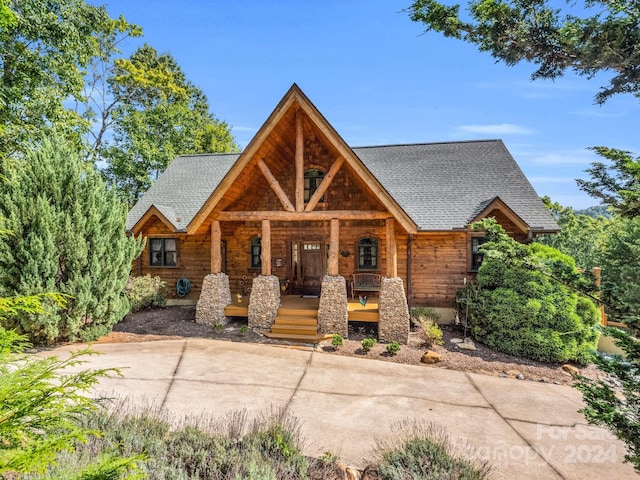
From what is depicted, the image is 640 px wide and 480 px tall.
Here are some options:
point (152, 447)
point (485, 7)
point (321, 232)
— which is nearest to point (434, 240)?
point (321, 232)

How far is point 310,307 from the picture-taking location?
1079 centimetres

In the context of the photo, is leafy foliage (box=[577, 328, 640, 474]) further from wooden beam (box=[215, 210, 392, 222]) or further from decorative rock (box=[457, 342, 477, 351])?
wooden beam (box=[215, 210, 392, 222])

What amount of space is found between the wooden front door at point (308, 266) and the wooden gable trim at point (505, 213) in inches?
247

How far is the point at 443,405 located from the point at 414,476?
9.47 ft

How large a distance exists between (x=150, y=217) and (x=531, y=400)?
14178 mm

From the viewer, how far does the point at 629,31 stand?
518cm

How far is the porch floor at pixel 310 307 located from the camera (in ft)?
32.9

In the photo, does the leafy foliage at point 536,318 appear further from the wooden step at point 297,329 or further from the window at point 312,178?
the window at point 312,178

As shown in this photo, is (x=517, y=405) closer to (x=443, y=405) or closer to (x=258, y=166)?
(x=443, y=405)

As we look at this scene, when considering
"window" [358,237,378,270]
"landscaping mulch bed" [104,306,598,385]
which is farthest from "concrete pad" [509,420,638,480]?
"window" [358,237,378,270]

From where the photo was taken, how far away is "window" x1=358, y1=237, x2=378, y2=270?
12719 mm

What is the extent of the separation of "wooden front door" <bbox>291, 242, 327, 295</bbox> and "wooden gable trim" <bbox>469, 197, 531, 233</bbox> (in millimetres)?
6280

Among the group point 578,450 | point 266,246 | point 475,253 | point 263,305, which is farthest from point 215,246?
point 578,450

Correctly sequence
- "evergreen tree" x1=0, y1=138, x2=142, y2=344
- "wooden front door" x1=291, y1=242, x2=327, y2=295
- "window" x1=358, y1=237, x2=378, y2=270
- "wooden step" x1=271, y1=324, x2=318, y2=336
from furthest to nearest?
"wooden front door" x1=291, y1=242, x2=327, y2=295 → "window" x1=358, y1=237, x2=378, y2=270 → "wooden step" x1=271, y1=324, x2=318, y2=336 → "evergreen tree" x1=0, y1=138, x2=142, y2=344
